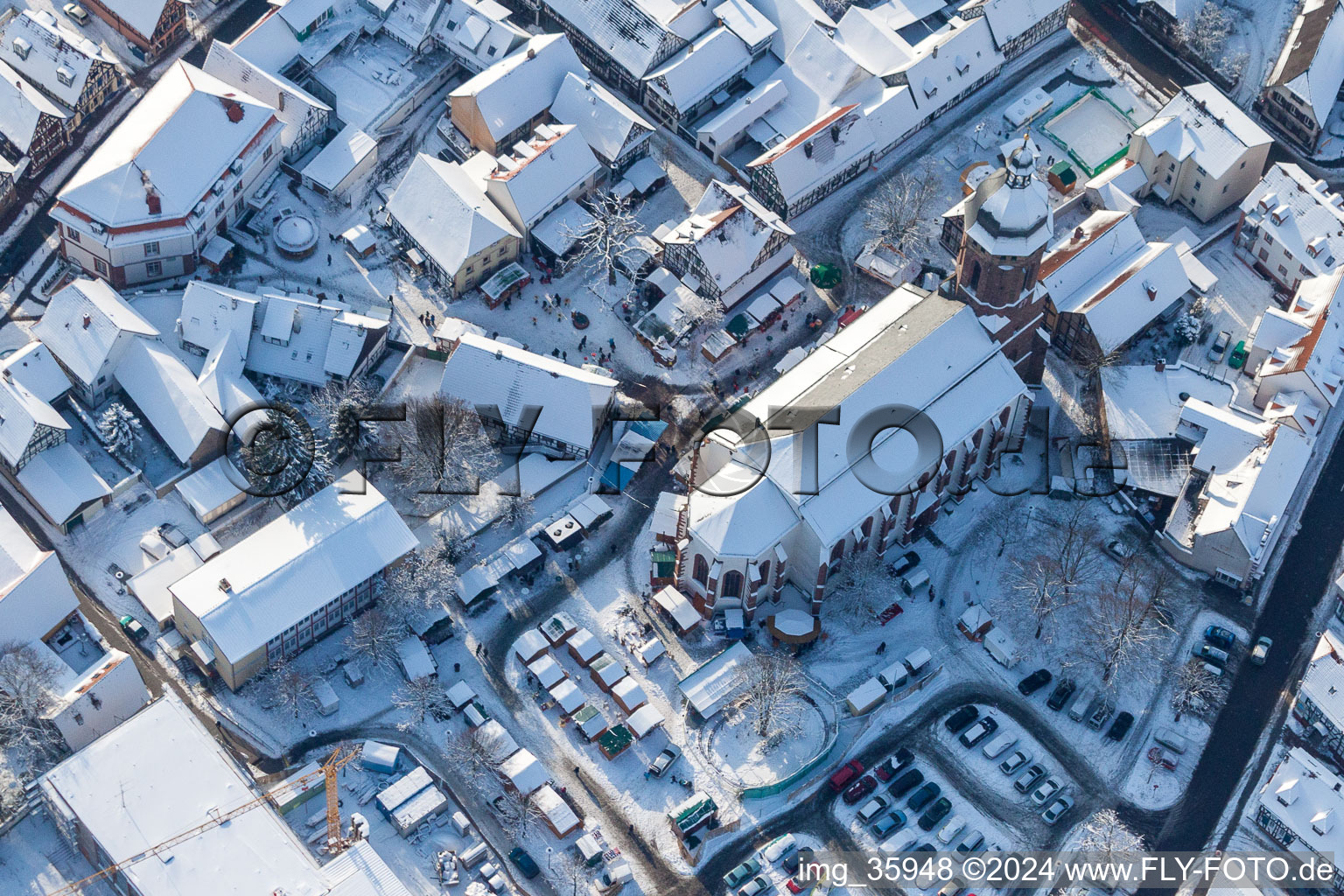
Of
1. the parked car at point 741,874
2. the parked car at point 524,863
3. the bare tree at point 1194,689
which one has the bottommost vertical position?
the bare tree at point 1194,689

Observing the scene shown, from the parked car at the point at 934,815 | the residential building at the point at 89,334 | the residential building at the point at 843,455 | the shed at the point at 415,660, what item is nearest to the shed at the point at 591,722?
the shed at the point at 415,660

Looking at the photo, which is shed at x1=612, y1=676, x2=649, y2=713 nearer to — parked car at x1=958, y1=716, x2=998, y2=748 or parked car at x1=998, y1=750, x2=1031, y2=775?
parked car at x1=958, y1=716, x2=998, y2=748

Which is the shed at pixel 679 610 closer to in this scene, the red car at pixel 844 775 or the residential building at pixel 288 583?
the red car at pixel 844 775

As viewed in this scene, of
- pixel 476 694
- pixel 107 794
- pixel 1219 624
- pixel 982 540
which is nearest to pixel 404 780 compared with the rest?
pixel 476 694

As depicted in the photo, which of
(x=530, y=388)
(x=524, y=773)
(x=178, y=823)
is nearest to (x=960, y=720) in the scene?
(x=524, y=773)

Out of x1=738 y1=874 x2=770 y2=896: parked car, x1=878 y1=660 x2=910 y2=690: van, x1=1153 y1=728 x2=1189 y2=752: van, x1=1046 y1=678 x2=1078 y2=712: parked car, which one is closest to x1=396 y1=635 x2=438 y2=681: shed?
x1=738 y1=874 x2=770 y2=896: parked car

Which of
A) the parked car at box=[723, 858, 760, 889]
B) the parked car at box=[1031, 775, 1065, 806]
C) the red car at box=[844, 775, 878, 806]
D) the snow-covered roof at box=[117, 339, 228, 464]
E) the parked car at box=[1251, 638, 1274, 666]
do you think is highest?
the snow-covered roof at box=[117, 339, 228, 464]
